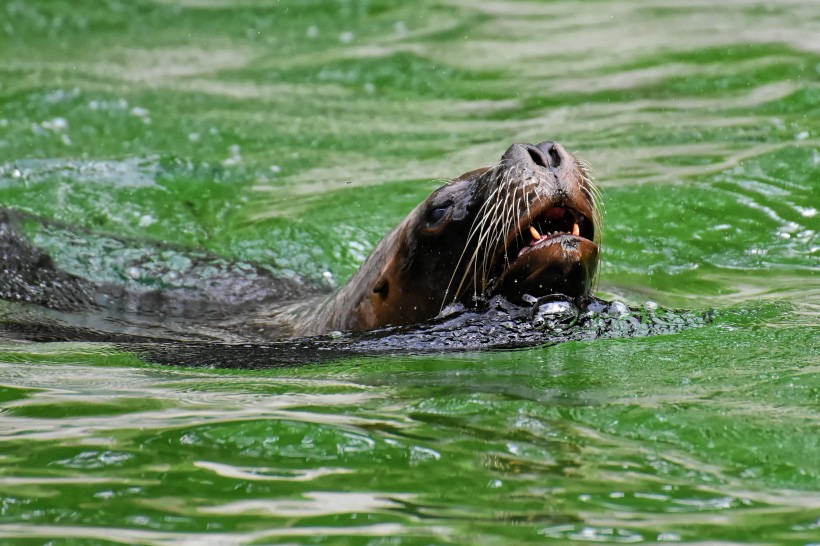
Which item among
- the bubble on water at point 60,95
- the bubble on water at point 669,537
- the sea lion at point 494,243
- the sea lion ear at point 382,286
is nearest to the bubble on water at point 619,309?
the sea lion at point 494,243

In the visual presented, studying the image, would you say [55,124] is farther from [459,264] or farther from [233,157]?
[459,264]

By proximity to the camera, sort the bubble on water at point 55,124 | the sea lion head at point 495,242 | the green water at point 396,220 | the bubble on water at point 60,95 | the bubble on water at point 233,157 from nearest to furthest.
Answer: the green water at point 396,220 < the sea lion head at point 495,242 < the bubble on water at point 233,157 < the bubble on water at point 55,124 < the bubble on water at point 60,95

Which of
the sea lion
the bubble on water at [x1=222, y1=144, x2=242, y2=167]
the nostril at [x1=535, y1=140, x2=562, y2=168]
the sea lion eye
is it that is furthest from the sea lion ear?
the bubble on water at [x1=222, y1=144, x2=242, y2=167]

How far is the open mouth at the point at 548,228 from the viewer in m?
5.23

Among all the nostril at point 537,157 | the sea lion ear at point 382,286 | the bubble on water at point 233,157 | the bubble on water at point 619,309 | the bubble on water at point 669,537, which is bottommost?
the bubble on water at point 669,537

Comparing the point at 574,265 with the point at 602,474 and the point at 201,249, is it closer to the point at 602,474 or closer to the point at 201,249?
the point at 602,474

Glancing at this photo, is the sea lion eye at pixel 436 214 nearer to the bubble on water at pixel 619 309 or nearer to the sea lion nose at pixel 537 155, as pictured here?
the sea lion nose at pixel 537 155

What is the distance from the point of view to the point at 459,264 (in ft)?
17.9

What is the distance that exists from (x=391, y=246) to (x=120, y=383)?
55.3 inches

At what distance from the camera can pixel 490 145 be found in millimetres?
10828

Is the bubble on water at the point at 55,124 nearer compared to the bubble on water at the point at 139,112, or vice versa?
the bubble on water at the point at 55,124

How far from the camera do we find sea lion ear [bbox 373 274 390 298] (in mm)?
5738

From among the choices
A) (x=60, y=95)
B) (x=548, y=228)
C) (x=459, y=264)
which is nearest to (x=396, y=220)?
(x=459, y=264)

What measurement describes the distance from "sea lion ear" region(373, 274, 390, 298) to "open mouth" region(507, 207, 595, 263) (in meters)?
0.67
